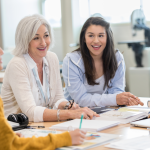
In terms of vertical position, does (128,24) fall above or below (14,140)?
above

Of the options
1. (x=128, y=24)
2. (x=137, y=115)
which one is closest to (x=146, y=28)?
(x=128, y=24)

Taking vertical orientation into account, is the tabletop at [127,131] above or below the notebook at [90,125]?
below

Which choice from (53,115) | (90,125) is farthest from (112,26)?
(90,125)

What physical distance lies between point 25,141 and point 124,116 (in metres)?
0.71

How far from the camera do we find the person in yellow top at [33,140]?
88cm

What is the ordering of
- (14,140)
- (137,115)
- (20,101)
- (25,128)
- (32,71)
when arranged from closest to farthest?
(14,140)
(25,128)
(137,115)
(20,101)
(32,71)

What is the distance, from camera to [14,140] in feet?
3.06

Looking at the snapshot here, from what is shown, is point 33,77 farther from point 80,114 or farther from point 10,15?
point 10,15

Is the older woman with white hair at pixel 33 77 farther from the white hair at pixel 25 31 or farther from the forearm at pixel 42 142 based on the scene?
the forearm at pixel 42 142

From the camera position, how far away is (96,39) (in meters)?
2.26

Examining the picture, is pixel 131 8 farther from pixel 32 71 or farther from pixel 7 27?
pixel 32 71

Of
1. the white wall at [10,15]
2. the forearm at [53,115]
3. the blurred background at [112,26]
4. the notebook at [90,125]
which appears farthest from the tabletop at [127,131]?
the white wall at [10,15]

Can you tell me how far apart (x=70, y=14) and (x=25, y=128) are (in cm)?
385

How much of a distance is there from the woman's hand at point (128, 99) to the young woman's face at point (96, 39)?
496 millimetres
